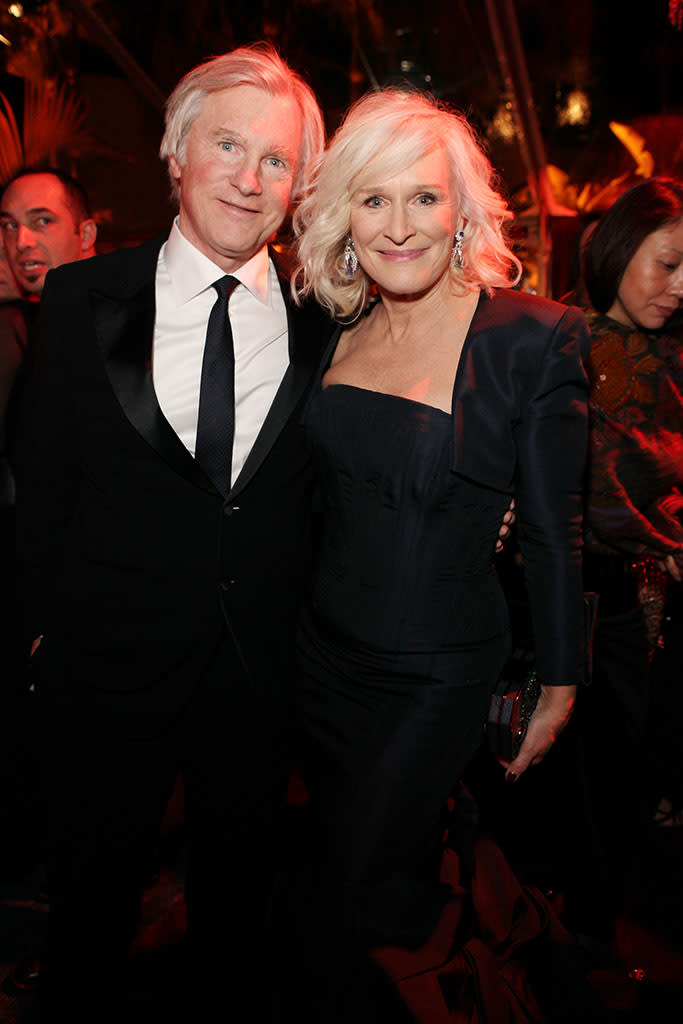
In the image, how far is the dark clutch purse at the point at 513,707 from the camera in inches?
63.8

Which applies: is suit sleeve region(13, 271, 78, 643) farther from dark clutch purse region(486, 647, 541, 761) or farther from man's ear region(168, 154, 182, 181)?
dark clutch purse region(486, 647, 541, 761)

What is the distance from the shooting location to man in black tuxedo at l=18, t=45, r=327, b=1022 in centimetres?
156

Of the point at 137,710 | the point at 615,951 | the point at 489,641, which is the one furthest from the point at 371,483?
the point at 615,951

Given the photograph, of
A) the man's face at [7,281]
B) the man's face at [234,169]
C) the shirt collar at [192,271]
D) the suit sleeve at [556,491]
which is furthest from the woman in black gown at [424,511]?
the man's face at [7,281]

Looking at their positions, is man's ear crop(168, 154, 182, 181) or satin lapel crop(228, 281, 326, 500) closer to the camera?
satin lapel crop(228, 281, 326, 500)

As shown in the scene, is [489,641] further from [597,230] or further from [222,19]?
[222,19]

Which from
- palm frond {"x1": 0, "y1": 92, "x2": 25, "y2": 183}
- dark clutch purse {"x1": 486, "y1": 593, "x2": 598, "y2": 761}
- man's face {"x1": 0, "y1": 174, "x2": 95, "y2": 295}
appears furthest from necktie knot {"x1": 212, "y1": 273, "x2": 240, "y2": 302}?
palm frond {"x1": 0, "y1": 92, "x2": 25, "y2": 183}

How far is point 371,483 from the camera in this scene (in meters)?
1.61

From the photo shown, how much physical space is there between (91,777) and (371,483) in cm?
90

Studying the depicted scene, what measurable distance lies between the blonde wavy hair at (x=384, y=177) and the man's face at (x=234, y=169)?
13cm

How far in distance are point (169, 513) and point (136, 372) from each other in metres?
0.29

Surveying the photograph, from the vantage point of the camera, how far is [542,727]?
5.38 ft

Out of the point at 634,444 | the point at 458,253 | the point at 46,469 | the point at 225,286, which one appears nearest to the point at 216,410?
the point at 225,286

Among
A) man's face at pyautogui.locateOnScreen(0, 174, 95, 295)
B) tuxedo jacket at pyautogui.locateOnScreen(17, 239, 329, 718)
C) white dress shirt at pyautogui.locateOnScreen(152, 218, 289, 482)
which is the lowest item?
tuxedo jacket at pyautogui.locateOnScreen(17, 239, 329, 718)
